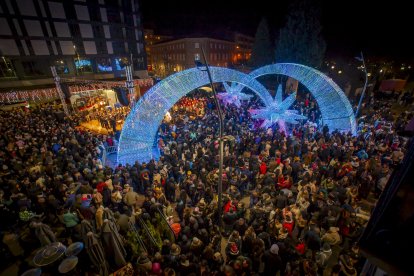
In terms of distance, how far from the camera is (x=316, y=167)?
10.7m

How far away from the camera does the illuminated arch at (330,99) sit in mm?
15407

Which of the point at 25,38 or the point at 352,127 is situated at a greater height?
the point at 25,38

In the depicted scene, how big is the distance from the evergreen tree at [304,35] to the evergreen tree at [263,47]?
7307 millimetres

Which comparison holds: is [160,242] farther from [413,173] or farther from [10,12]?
[10,12]

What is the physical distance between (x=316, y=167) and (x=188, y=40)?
4893 centimetres

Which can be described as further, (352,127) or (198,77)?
(352,127)

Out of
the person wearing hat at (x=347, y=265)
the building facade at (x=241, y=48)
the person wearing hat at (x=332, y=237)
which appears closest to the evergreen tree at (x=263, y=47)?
the building facade at (x=241, y=48)

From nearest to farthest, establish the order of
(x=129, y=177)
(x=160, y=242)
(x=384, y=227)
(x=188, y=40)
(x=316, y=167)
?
(x=384, y=227) < (x=160, y=242) < (x=129, y=177) < (x=316, y=167) < (x=188, y=40)

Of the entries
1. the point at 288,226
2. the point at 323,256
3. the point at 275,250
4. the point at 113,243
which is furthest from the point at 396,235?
the point at 113,243

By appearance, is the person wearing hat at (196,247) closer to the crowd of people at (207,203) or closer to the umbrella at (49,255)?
the crowd of people at (207,203)

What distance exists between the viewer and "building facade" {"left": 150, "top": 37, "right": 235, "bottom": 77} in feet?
171

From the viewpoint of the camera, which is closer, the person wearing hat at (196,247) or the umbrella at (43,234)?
the person wearing hat at (196,247)

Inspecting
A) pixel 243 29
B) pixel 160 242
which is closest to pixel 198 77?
pixel 160 242

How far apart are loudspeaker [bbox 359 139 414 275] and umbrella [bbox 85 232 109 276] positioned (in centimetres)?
633
